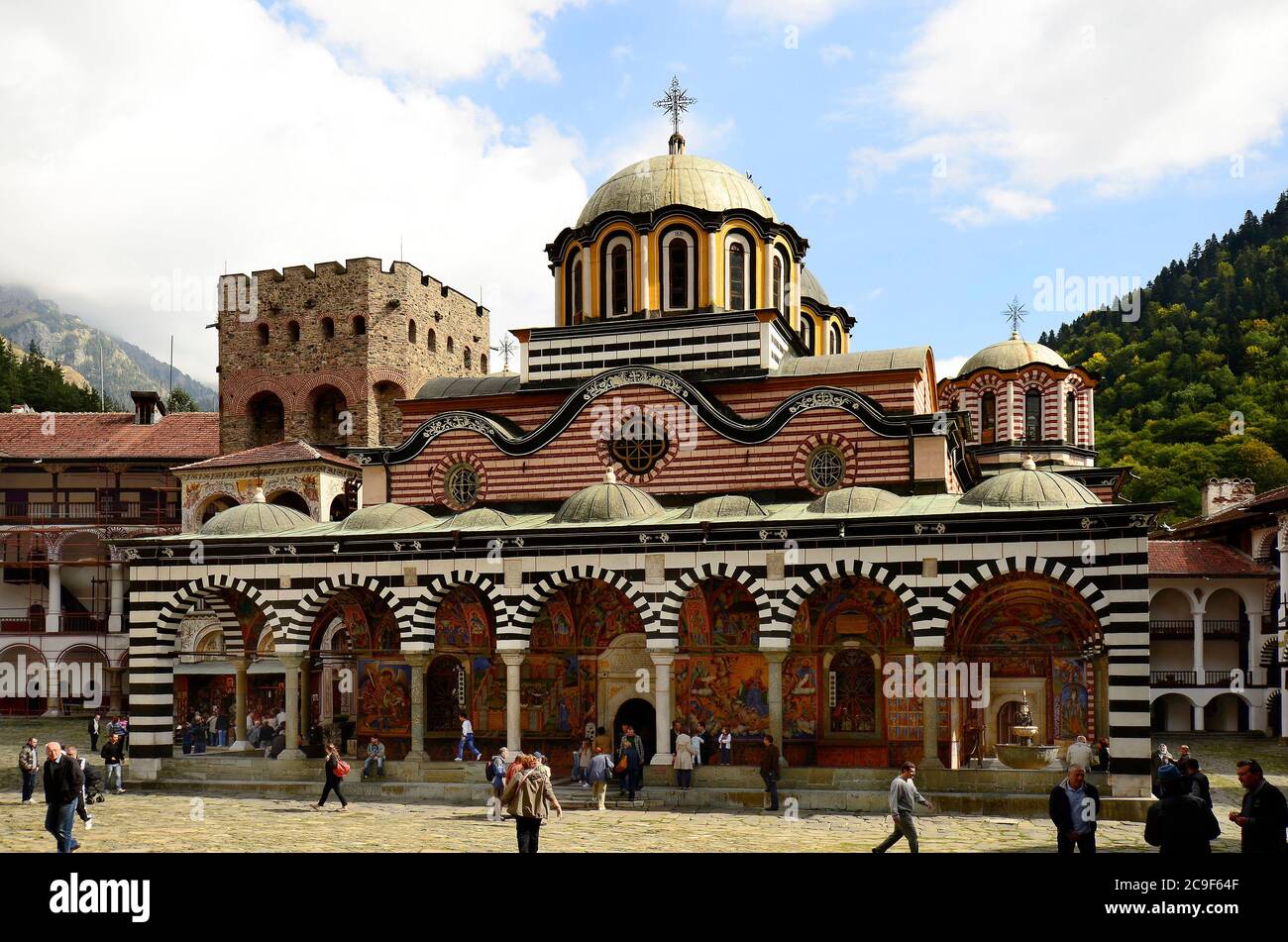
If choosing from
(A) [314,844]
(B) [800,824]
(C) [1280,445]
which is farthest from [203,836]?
(C) [1280,445]

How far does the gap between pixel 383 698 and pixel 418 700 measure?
3078 millimetres

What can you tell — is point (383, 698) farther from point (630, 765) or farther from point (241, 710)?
point (630, 765)

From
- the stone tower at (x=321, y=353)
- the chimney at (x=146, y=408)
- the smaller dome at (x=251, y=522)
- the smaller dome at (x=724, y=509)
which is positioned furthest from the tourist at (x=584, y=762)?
the chimney at (x=146, y=408)

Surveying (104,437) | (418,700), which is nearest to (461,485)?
(418,700)

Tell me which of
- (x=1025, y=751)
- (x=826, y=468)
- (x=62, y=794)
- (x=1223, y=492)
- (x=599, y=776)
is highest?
(x=1223, y=492)

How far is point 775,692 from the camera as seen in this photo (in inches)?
880

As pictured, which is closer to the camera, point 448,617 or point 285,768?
point 285,768

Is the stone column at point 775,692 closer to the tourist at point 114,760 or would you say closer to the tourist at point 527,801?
the tourist at point 527,801

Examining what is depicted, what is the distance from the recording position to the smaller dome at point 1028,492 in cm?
2228

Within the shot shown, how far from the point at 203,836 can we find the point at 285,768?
6.51 m
